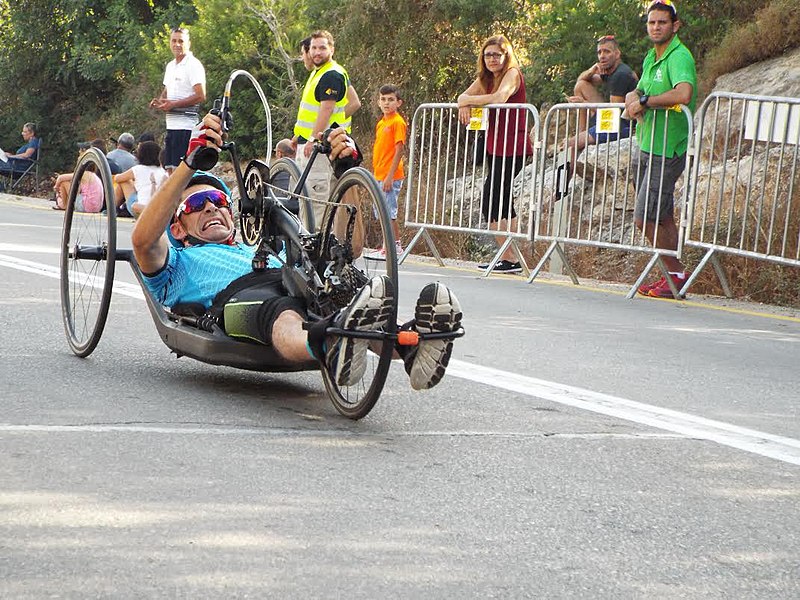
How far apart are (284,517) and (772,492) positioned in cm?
165

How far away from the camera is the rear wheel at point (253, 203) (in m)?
6.05

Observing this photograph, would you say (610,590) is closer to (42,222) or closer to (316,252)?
(316,252)

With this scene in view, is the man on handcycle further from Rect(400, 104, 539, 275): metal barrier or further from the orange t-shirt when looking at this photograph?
the orange t-shirt

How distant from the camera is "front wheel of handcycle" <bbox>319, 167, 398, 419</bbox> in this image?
511 centimetres

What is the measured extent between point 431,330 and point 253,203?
1317 millimetres

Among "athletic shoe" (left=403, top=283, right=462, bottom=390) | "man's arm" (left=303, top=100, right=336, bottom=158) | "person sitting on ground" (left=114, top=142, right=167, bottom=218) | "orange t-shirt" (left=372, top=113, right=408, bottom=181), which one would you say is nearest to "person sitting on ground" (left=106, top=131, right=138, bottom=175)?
"person sitting on ground" (left=114, top=142, right=167, bottom=218)

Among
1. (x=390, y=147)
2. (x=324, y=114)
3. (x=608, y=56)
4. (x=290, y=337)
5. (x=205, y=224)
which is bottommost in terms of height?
(x=290, y=337)

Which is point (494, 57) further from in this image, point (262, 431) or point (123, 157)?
point (123, 157)

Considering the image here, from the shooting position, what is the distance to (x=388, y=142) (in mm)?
14484

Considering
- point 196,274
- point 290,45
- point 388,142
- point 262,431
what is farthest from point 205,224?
point 290,45

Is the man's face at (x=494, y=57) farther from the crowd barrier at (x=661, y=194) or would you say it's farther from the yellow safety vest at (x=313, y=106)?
the yellow safety vest at (x=313, y=106)

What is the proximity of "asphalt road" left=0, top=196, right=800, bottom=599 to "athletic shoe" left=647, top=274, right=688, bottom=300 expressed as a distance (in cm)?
332

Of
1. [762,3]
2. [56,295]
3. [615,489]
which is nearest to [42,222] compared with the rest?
[56,295]

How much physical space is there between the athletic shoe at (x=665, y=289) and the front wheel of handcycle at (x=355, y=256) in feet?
18.3
